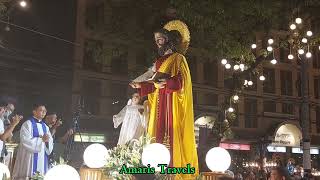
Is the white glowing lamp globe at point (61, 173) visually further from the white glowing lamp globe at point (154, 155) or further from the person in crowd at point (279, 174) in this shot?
the person in crowd at point (279, 174)

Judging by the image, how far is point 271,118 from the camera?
33.7 m

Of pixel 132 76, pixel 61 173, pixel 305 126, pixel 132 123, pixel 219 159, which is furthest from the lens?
pixel 132 76

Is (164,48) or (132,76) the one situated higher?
(132,76)

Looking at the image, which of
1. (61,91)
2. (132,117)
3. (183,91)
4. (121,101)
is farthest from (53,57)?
(183,91)

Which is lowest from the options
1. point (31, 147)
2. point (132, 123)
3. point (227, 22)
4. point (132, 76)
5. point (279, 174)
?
point (279, 174)

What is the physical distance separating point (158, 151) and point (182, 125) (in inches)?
52.2

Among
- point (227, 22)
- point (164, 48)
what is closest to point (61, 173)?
point (164, 48)

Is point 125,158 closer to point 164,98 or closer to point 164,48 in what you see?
point 164,98

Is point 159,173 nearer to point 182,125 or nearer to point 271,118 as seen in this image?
point 182,125

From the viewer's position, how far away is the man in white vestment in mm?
7699

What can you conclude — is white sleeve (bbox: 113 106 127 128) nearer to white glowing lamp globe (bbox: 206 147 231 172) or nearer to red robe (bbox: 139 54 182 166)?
red robe (bbox: 139 54 182 166)

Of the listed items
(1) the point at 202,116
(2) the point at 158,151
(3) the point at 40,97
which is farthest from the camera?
(1) the point at 202,116

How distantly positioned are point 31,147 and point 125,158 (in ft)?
9.61

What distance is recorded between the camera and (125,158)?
5.51 m
